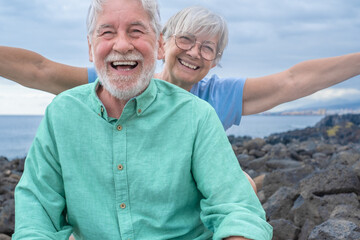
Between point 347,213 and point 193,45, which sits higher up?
point 193,45

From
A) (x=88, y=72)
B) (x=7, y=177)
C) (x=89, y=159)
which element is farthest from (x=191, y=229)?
(x=7, y=177)

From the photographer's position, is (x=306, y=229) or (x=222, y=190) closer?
(x=222, y=190)

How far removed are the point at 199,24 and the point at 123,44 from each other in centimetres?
135

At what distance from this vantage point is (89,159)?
7.34ft

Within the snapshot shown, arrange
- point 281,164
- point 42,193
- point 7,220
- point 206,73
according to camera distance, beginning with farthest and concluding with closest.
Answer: point 281,164 → point 7,220 → point 206,73 → point 42,193

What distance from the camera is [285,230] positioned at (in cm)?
367

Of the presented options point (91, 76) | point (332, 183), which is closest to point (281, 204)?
point (332, 183)

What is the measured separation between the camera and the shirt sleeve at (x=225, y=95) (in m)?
3.64

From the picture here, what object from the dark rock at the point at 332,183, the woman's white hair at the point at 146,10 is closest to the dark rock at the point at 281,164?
the dark rock at the point at 332,183

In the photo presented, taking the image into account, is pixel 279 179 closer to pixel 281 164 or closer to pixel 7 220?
pixel 281 164

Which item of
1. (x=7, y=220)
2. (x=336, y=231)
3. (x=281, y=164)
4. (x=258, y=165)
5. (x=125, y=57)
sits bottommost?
(x=258, y=165)

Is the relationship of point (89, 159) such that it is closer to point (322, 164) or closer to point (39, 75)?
point (39, 75)

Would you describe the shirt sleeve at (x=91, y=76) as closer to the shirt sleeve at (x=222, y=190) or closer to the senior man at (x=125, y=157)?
the senior man at (x=125, y=157)

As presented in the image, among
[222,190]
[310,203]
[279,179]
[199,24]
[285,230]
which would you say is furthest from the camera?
[279,179]
